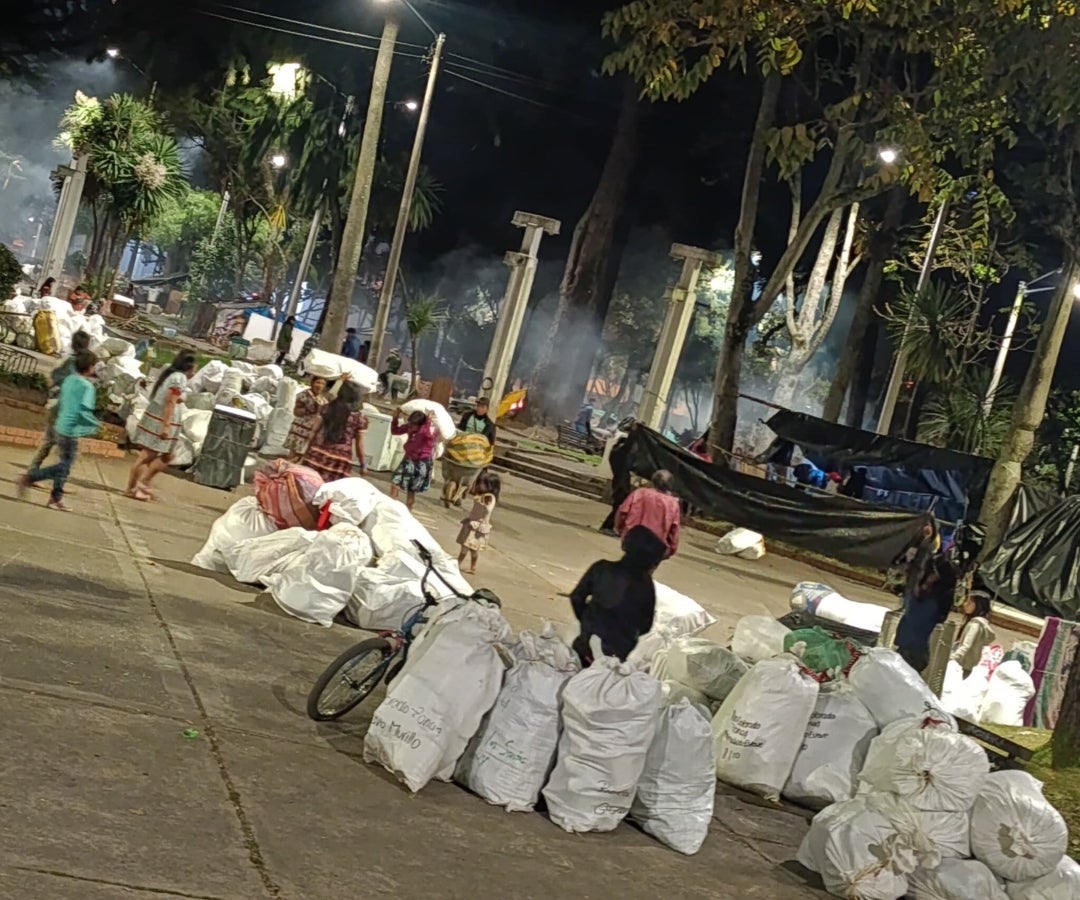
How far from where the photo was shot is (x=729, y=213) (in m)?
40.5

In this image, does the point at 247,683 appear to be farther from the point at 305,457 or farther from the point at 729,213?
the point at 729,213

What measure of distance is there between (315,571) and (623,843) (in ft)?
11.3

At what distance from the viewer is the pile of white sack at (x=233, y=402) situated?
13031mm

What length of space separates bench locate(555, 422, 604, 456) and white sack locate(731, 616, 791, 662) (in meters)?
22.2

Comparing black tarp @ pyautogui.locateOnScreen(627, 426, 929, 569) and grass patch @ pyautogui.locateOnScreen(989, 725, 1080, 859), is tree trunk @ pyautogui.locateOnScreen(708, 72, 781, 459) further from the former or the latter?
grass patch @ pyautogui.locateOnScreen(989, 725, 1080, 859)

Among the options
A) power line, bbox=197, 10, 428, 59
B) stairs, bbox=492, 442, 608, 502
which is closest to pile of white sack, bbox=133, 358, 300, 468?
stairs, bbox=492, 442, 608, 502

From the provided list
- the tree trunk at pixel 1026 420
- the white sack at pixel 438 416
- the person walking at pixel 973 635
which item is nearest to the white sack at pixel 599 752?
the person walking at pixel 973 635

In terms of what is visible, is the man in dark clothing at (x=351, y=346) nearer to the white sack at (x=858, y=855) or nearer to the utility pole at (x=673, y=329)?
the utility pole at (x=673, y=329)

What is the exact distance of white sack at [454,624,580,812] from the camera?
5090 millimetres

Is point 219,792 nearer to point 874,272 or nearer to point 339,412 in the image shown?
point 339,412

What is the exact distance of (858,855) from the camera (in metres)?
4.98

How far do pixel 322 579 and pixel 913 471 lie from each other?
484 inches

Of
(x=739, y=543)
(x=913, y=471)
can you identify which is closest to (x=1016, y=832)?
(x=739, y=543)

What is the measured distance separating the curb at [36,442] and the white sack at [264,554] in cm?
438
